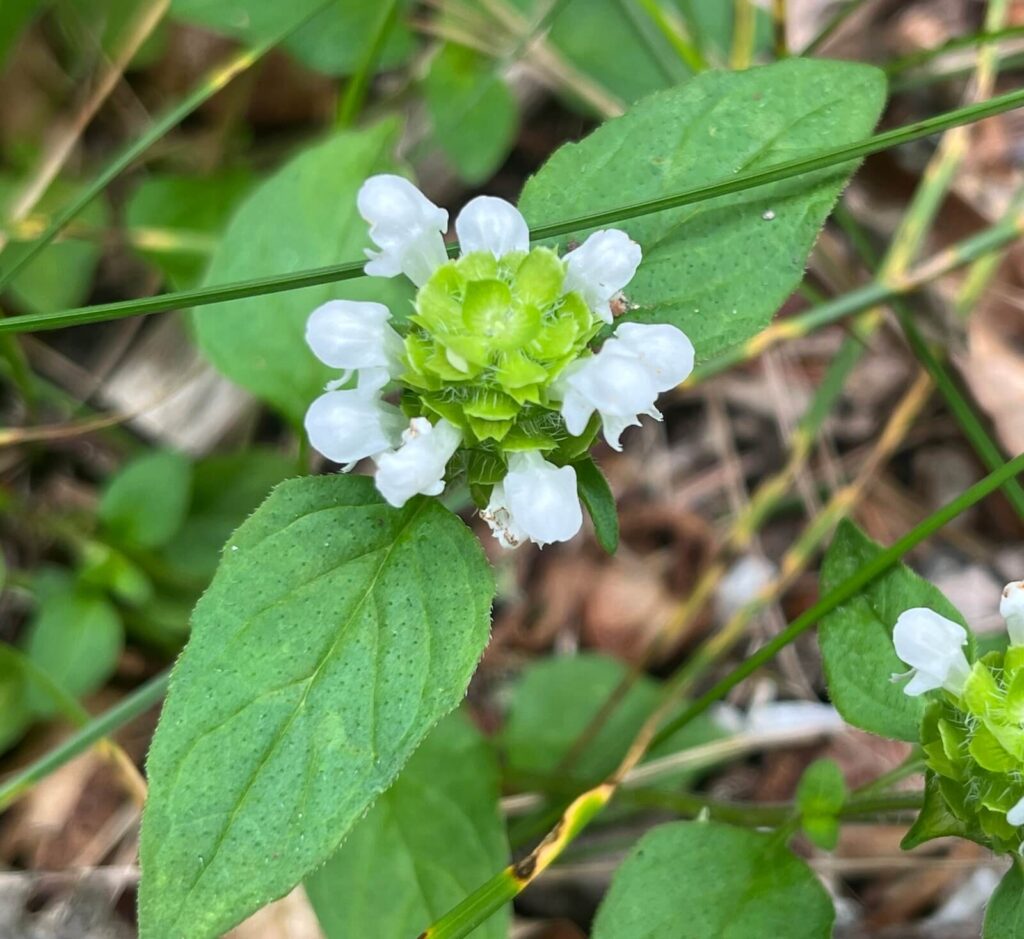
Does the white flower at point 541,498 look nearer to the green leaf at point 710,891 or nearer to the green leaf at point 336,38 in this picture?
the green leaf at point 710,891

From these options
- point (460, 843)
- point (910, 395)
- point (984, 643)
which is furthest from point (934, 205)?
point (460, 843)

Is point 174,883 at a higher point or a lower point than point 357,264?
lower

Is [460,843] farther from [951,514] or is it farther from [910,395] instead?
[910,395]

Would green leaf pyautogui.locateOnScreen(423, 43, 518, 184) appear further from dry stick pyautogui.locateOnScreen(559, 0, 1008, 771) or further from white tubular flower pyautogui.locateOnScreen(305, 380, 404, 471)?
white tubular flower pyautogui.locateOnScreen(305, 380, 404, 471)

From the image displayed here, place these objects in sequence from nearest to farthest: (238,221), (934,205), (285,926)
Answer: (238,221)
(285,926)
(934,205)

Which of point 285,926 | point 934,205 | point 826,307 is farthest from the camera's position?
point 934,205

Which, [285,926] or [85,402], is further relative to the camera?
[85,402]
